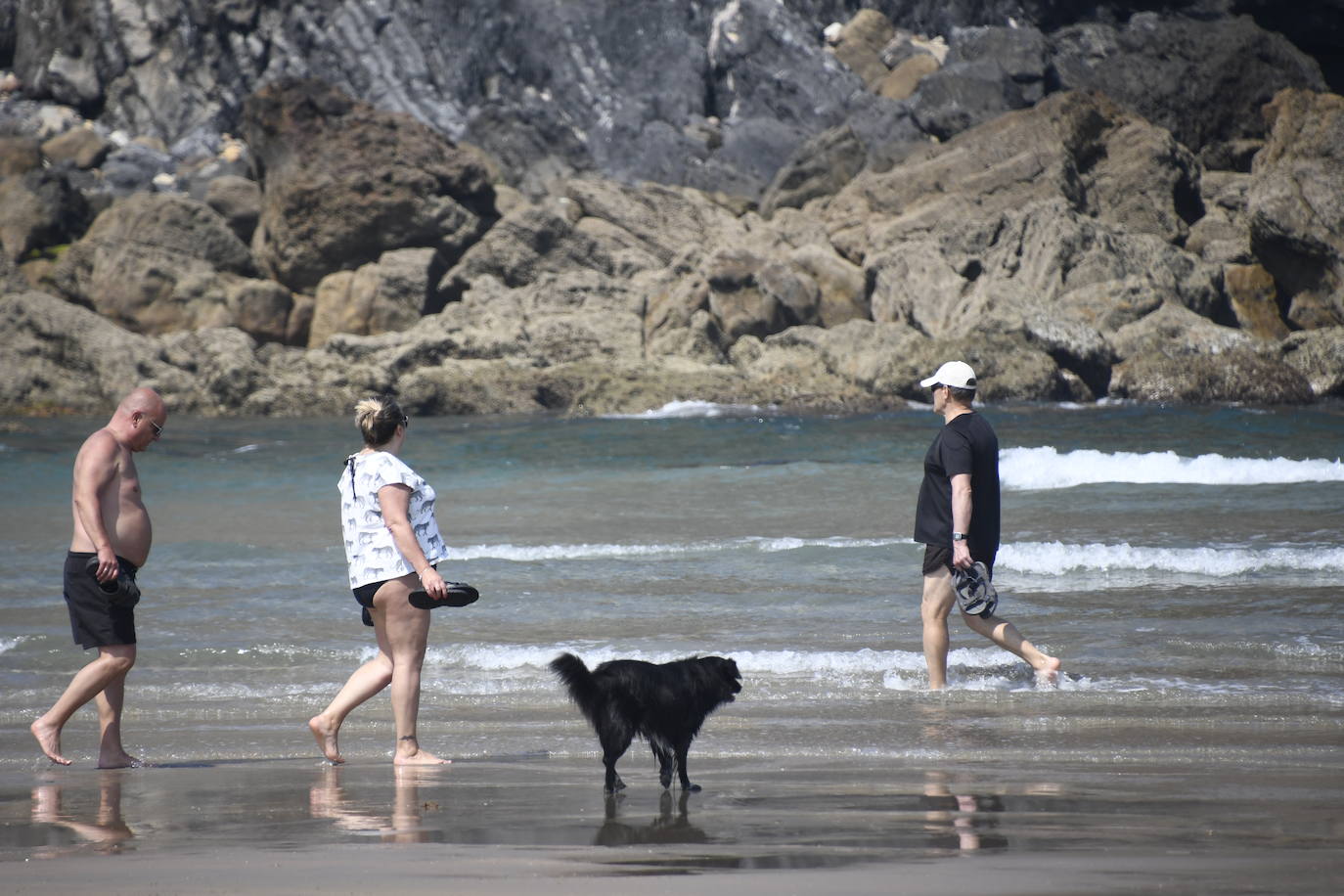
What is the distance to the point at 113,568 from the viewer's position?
4895 mm

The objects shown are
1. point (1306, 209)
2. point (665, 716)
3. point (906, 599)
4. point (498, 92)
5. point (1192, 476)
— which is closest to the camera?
point (665, 716)

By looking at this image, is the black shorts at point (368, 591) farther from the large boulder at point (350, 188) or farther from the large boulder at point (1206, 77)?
the large boulder at point (1206, 77)

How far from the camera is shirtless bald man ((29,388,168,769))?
4.95m

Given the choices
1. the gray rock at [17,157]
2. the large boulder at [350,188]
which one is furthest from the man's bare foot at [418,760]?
the gray rock at [17,157]

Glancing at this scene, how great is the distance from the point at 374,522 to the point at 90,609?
1.21 m

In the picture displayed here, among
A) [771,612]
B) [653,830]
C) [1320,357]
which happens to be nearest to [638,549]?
[771,612]

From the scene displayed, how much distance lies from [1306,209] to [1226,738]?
108ft

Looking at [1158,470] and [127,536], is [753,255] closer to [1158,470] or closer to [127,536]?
[1158,470]

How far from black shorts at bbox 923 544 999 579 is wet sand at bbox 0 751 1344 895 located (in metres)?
1.77

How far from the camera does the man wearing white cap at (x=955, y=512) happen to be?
615 cm

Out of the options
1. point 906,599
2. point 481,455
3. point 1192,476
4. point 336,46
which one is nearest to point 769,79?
point 336,46

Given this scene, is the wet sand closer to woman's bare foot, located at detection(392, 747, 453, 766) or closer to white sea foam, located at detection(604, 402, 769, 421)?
woman's bare foot, located at detection(392, 747, 453, 766)

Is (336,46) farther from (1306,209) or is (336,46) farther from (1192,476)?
(1192,476)

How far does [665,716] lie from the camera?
422 cm
